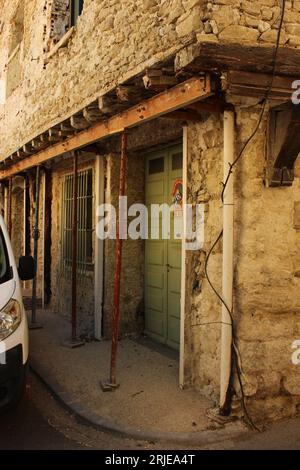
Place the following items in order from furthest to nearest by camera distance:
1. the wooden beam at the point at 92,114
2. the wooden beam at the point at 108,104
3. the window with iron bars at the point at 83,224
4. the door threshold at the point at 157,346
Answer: the window with iron bars at the point at 83,224, the door threshold at the point at 157,346, the wooden beam at the point at 92,114, the wooden beam at the point at 108,104

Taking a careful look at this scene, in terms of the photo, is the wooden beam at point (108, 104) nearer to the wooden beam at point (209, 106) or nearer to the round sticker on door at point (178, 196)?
the wooden beam at point (209, 106)

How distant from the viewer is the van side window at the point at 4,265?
4127 millimetres

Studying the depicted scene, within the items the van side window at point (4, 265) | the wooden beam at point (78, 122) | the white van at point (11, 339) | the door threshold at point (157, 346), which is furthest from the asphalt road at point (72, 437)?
the wooden beam at point (78, 122)

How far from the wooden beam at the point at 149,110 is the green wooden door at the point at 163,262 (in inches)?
45.5

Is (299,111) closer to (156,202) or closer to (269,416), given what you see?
(269,416)

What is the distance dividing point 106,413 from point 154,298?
2.53 metres

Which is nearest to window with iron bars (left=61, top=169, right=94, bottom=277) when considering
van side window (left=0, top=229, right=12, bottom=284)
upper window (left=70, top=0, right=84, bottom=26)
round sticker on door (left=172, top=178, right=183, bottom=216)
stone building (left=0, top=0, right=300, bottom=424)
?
stone building (left=0, top=0, right=300, bottom=424)

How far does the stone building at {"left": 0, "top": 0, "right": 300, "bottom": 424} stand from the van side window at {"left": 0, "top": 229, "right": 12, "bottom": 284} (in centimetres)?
174

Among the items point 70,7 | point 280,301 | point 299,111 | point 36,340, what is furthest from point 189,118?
point 70,7

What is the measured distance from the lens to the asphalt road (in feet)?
11.9

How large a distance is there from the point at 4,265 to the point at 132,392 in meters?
1.87

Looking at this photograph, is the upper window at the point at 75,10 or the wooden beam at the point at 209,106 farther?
the upper window at the point at 75,10
